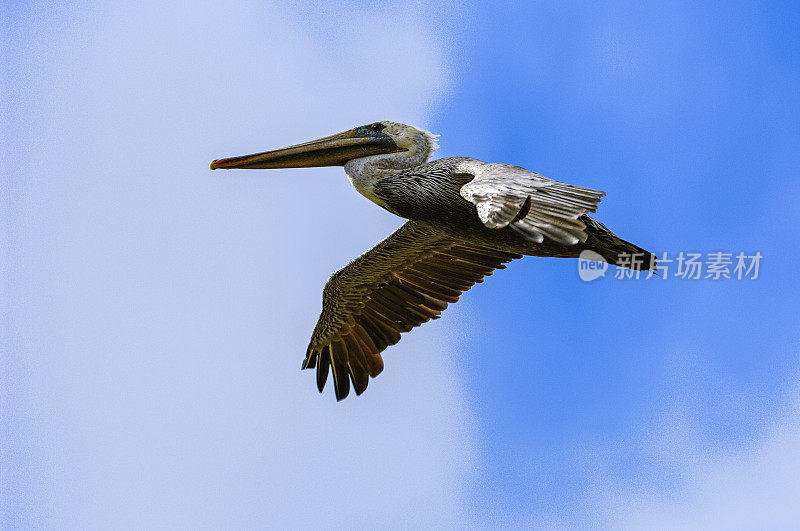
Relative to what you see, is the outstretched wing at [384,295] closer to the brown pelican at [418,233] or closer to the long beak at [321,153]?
the brown pelican at [418,233]

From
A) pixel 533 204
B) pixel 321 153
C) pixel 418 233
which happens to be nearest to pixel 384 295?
pixel 418 233

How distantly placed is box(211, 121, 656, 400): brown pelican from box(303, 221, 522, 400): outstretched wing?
1cm

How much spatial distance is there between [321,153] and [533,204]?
3.51 m

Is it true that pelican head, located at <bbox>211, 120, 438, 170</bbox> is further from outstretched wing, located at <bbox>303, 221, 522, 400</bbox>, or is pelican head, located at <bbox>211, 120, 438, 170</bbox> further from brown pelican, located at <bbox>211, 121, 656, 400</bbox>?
outstretched wing, located at <bbox>303, 221, 522, 400</bbox>

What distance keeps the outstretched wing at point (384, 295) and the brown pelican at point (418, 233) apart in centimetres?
1

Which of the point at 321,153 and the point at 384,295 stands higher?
the point at 321,153

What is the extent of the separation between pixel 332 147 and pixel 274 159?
60 cm

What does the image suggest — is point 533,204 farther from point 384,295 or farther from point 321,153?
point 384,295

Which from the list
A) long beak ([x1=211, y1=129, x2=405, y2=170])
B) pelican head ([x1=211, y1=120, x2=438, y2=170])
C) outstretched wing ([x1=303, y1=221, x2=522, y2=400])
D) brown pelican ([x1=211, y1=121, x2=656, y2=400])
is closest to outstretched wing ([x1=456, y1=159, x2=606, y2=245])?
brown pelican ([x1=211, y1=121, x2=656, y2=400])

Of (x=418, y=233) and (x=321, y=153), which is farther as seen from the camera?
(x=418, y=233)

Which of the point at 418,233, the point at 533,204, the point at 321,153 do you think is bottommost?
the point at 533,204

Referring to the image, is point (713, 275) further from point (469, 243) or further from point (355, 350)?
point (355, 350)

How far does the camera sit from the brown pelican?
764 centimetres

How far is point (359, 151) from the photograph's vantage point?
10.3m
